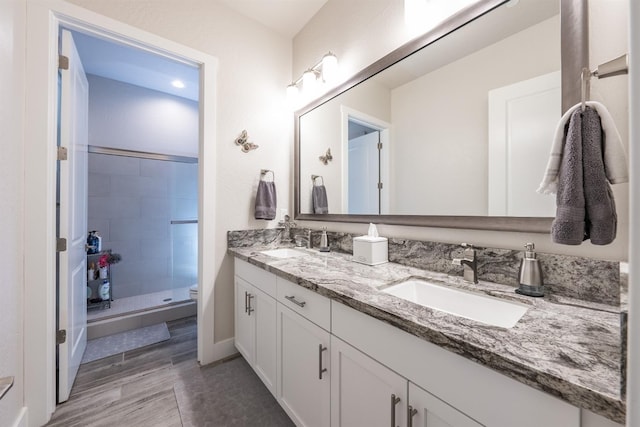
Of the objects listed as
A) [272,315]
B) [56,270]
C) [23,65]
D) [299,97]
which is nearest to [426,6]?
[299,97]

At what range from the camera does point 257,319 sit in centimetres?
149

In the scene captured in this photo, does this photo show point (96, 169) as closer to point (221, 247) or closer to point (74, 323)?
point (74, 323)

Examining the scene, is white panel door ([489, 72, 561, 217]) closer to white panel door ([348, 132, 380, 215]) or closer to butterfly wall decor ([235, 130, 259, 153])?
white panel door ([348, 132, 380, 215])

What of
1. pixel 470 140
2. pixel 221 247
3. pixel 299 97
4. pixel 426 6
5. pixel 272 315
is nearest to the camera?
pixel 470 140

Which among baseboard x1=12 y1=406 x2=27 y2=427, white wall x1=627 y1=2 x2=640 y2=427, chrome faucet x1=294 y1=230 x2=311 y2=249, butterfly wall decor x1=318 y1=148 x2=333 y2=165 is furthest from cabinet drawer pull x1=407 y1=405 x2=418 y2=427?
baseboard x1=12 y1=406 x2=27 y2=427

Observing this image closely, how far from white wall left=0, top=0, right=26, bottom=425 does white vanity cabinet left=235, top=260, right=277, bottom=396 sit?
1.01 metres

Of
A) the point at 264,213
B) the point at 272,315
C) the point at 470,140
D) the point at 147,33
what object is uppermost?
the point at 147,33

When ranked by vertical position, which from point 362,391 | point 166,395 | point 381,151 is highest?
point 381,151

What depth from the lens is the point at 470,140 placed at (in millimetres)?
1081

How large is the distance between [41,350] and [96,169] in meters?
2.08

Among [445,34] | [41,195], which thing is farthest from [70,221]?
[445,34]

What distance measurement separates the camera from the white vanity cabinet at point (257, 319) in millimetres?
1341

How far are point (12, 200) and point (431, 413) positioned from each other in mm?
1832

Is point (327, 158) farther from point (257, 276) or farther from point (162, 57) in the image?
point (162, 57)
